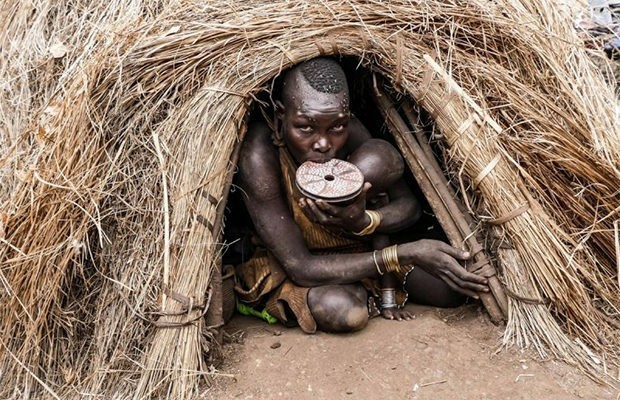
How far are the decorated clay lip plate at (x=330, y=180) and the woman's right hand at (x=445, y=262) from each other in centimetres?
46

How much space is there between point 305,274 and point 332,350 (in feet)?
1.28

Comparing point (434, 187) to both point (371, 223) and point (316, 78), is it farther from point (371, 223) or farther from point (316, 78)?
point (316, 78)

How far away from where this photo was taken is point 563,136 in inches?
120

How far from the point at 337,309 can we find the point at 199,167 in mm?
893

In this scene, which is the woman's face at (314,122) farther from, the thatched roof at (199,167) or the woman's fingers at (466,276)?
the woman's fingers at (466,276)

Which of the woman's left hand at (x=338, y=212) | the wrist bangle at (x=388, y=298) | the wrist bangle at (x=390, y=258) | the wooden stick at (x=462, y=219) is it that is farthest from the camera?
the wrist bangle at (x=388, y=298)

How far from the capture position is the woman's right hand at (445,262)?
9.93 feet

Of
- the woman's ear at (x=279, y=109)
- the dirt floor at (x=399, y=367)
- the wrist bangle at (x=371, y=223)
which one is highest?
the woman's ear at (x=279, y=109)

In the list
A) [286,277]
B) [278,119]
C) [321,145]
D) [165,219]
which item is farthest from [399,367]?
[278,119]

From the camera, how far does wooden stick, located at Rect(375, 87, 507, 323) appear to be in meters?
3.04

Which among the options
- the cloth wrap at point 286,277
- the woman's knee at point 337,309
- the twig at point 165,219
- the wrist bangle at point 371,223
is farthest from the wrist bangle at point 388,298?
the twig at point 165,219

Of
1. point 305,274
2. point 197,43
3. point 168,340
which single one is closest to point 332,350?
point 305,274

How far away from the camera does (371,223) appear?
10.2 feet

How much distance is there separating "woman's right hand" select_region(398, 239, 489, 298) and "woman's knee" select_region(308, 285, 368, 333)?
0.30m
